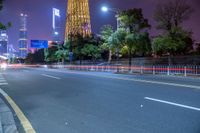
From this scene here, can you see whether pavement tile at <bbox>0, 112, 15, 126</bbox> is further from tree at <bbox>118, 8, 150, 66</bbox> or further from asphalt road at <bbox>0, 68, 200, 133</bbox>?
tree at <bbox>118, 8, 150, 66</bbox>

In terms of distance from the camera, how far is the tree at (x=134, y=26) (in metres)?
33.2

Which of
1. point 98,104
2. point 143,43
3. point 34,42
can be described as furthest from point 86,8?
point 98,104

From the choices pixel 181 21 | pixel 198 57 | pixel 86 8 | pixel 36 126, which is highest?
pixel 86 8

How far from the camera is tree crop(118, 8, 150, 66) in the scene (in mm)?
33250

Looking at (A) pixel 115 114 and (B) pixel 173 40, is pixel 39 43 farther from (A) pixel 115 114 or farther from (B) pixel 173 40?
(A) pixel 115 114

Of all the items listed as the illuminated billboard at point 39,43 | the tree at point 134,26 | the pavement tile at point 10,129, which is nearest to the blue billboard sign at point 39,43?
the illuminated billboard at point 39,43

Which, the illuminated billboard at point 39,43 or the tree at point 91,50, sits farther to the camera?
the illuminated billboard at point 39,43

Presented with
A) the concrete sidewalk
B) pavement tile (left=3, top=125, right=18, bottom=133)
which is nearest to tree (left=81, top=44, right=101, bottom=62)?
the concrete sidewalk

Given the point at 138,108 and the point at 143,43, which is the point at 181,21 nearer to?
the point at 143,43

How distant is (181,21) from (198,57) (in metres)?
4.15

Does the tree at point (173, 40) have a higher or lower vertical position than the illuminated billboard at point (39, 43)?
lower

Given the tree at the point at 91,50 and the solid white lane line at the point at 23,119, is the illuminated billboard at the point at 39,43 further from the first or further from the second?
the solid white lane line at the point at 23,119

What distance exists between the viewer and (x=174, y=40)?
29344 millimetres

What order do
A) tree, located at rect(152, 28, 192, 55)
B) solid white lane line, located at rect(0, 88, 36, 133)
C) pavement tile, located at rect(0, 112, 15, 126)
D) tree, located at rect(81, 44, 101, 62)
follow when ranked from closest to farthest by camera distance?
solid white lane line, located at rect(0, 88, 36, 133) → pavement tile, located at rect(0, 112, 15, 126) → tree, located at rect(152, 28, 192, 55) → tree, located at rect(81, 44, 101, 62)
